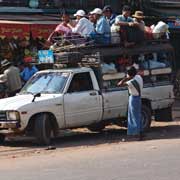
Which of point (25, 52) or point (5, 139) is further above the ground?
point (25, 52)

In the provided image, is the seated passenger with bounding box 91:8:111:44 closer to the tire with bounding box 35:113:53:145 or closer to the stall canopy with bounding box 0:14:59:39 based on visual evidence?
the tire with bounding box 35:113:53:145

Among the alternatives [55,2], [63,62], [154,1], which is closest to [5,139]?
[63,62]

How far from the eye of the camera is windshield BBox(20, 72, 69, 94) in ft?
48.6

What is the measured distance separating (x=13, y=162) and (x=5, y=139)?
3.91 m

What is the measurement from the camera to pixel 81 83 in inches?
598

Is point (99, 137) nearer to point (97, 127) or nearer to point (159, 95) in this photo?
point (97, 127)

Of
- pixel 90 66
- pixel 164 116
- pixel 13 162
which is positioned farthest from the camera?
pixel 164 116

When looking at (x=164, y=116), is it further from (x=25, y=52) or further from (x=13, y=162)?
(x=13, y=162)

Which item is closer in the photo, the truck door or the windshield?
the truck door

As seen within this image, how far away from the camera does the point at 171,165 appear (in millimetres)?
10453

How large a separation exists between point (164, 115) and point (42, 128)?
465 centimetres

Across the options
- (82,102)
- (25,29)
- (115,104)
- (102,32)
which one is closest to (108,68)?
(115,104)

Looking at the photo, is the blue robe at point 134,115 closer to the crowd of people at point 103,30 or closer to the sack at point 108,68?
the sack at point 108,68

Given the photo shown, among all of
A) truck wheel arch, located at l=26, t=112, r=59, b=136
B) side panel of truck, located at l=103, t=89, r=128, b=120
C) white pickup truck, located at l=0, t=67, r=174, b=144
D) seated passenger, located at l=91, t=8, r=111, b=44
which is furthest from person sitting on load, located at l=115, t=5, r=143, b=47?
truck wheel arch, located at l=26, t=112, r=59, b=136
